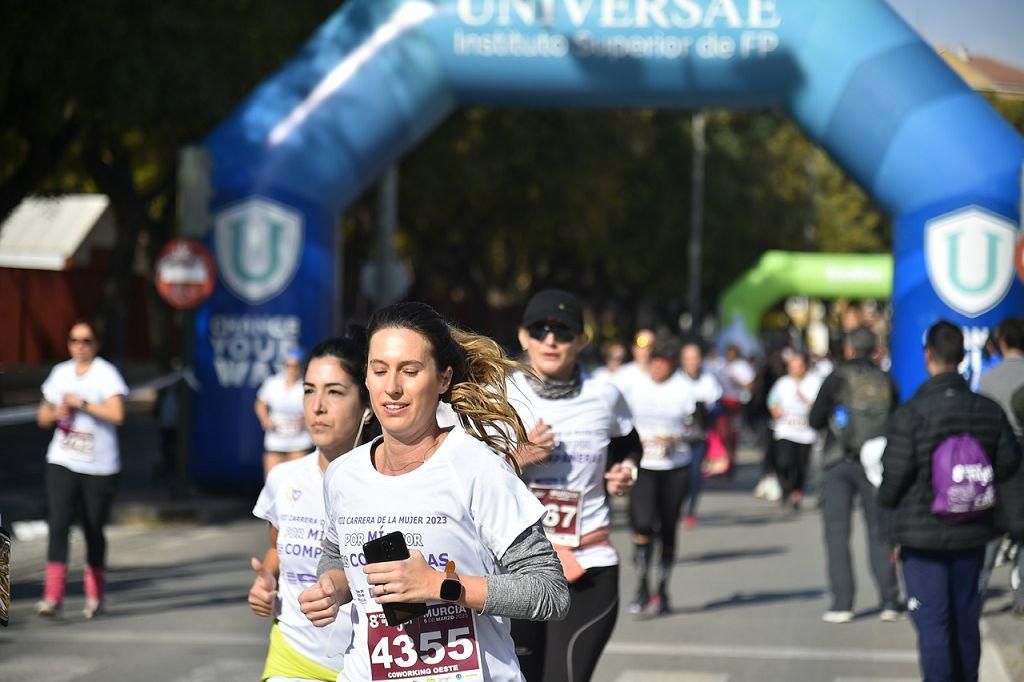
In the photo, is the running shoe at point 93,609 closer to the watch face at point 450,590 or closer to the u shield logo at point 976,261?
the watch face at point 450,590

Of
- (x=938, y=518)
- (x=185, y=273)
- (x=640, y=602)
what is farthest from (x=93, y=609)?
(x=185, y=273)

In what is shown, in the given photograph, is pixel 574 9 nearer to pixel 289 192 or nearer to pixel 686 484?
pixel 289 192

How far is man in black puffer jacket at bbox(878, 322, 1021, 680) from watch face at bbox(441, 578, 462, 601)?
3.97m

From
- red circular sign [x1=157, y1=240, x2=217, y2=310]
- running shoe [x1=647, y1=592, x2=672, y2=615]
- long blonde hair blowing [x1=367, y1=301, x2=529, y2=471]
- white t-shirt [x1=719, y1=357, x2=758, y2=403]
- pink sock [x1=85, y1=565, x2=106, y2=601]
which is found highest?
red circular sign [x1=157, y1=240, x2=217, y2=310]

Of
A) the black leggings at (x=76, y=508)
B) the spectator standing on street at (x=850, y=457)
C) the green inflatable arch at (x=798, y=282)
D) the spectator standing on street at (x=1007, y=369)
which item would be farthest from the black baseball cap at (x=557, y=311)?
the green inflatable arch at (x=798, y=282)

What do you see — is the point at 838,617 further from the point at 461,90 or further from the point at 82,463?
the point at 461,90

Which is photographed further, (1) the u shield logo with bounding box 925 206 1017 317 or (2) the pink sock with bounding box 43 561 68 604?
(1) the u shield logo with bounding box 925 206 1017 317

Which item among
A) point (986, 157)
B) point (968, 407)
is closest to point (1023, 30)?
point (968, 407)

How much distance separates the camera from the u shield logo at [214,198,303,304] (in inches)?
654

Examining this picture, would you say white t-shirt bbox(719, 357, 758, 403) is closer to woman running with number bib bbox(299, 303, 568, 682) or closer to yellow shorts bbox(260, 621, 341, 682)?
yellow shorts bbox(260, 621, 341, 682)

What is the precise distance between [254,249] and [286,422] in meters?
3.29

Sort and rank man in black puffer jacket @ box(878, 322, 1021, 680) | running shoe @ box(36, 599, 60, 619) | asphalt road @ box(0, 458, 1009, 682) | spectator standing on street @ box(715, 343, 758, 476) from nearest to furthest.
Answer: man in black puffer jacket @ box(878, 322, 1021, 680) < asphalt road @ box(0, 458, 1009, 682) < running shoe @ box(36, 599, 60, 619) < spectator standing on street @ box(715, 343, 758, 476)

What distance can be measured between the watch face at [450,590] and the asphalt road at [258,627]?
5210 millimetres

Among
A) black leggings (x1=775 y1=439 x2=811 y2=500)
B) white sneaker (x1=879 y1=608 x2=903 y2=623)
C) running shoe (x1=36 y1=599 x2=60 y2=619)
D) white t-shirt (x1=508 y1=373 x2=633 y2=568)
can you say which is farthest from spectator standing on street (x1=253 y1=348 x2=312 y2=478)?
white t-shirt (x1=508 y1=373 x2=633 y2=568)
